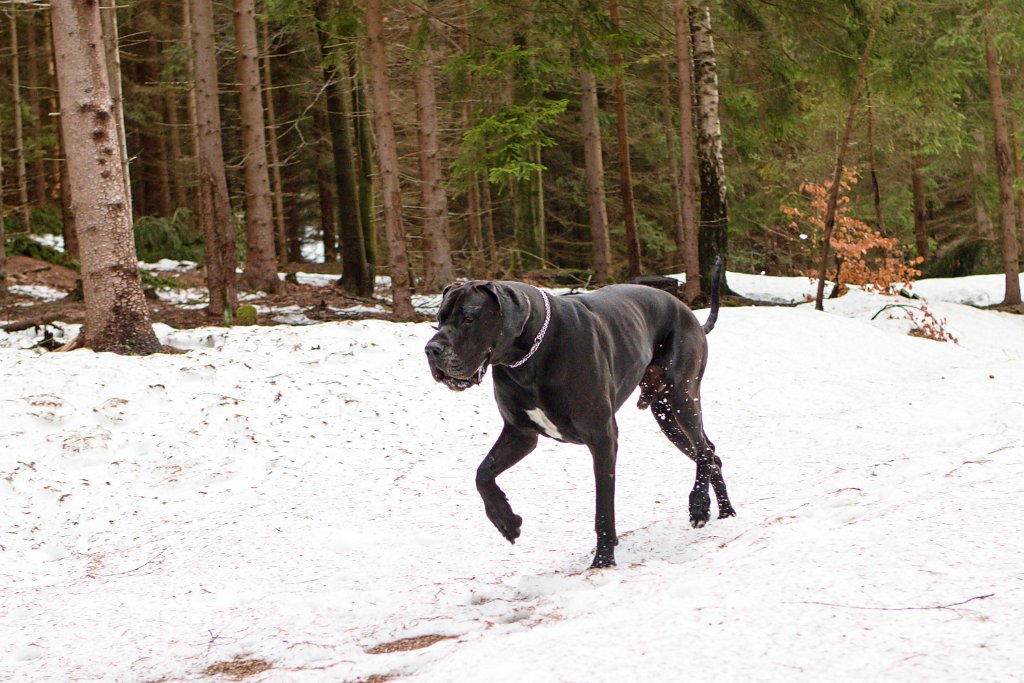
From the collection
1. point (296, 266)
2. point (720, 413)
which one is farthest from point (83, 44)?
point (296, 266)

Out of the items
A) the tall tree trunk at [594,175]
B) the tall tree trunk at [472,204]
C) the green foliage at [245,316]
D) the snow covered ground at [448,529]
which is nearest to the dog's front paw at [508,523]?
the snow covered ground at [448,529]

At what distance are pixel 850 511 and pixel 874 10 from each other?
45.4 feet

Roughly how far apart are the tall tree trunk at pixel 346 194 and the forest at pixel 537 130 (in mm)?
42

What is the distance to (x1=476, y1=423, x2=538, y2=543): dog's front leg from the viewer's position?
4824mm

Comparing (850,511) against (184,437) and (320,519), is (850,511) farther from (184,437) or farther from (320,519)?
(184,437)

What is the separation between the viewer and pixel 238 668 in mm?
4008

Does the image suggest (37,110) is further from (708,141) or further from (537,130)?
(708,141)

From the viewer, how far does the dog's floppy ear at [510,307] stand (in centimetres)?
409

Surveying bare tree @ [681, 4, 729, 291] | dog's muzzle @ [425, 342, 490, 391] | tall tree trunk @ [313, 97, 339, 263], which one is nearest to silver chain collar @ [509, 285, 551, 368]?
dog's muzzle @ [425, 342, 490, 391]

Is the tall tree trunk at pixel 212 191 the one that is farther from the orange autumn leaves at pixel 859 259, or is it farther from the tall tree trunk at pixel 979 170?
the tall tree trunk at pixel 979 170

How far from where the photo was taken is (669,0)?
52.0ft

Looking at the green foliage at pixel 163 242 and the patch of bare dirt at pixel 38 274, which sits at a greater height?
the green foliage at pixel 163 242

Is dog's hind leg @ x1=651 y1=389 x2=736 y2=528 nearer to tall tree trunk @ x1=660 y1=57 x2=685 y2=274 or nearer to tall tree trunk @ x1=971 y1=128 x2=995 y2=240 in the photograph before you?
tall tree trunk @ x1=660 y1=57 x2=685 y2=274

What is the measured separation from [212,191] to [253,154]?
143 inches
